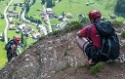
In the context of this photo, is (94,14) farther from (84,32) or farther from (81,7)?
(81,7)

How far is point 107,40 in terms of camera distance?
1109cm

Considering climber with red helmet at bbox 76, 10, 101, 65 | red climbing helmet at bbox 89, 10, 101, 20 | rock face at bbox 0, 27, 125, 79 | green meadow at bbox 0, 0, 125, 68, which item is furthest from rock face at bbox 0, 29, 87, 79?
green meadow at bbox 0, 0, 125, 68

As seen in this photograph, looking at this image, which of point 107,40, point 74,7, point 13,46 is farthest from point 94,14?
point 74,7

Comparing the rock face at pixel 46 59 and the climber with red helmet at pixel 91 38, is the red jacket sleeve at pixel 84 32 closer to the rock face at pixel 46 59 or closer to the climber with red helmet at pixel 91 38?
the climber with red helmet at pixel 91 38

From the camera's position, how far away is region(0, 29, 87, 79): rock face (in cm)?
1545

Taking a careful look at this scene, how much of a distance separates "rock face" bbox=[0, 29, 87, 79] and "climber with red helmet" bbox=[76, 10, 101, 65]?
275cm

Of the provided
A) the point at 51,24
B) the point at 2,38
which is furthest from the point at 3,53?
the point at 51,24

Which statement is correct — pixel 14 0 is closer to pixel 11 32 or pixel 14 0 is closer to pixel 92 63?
pixel 11 32

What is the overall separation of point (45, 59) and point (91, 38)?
5.70 metres

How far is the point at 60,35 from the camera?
18.8m

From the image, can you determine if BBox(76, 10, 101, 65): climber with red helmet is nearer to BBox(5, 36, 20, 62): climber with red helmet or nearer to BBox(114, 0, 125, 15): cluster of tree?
BBox(5, 36, 20, 62): climber with red helmet

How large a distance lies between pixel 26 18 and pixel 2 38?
32.4 meters

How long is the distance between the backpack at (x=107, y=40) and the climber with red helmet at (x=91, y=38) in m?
0.19

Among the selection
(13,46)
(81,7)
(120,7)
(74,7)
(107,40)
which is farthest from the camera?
(74,7)
